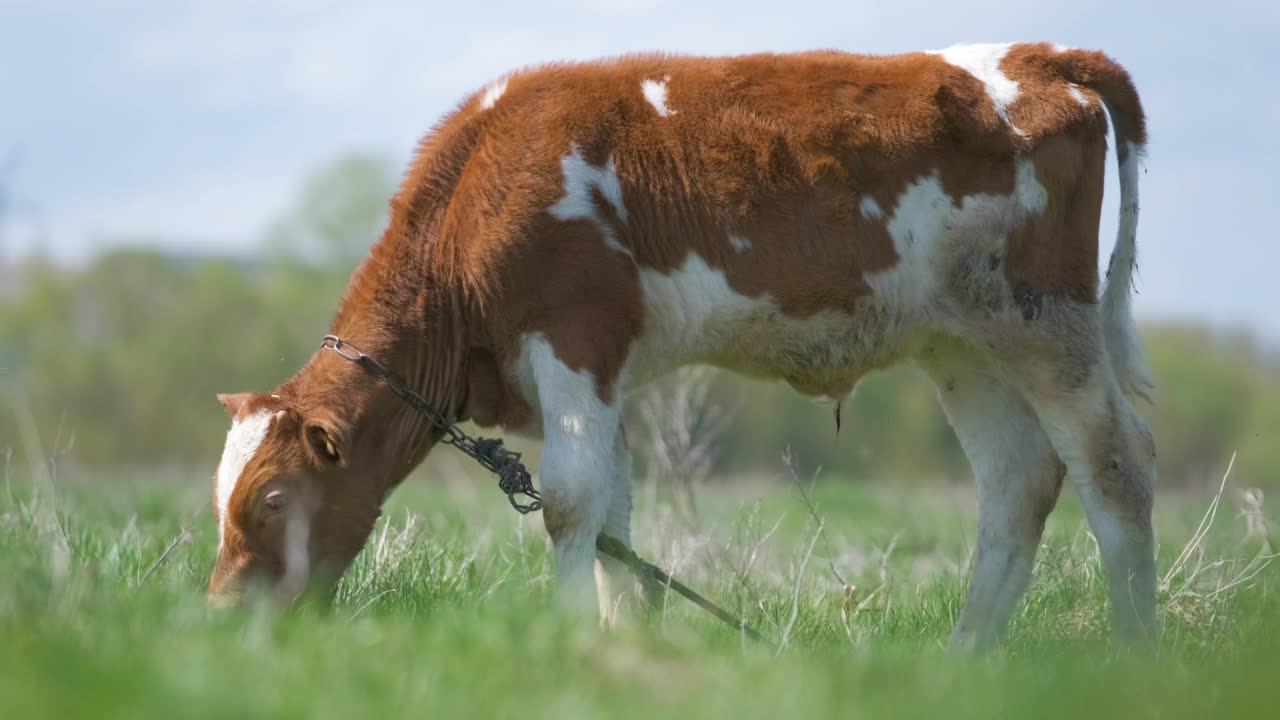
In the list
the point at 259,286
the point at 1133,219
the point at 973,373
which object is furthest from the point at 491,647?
the point at 259,286

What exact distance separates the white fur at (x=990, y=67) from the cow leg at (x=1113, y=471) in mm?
1175

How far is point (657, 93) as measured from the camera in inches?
219

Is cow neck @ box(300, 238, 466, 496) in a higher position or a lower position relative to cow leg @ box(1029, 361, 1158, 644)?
higher

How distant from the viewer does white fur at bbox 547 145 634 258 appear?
5293 mm

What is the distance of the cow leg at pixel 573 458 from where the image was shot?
5.14 meters

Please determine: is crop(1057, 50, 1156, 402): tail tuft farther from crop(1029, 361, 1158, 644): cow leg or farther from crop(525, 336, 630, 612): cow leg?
crop(525, 336, 630, 612): cow leg

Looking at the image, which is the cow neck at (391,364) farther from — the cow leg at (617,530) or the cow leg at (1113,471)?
the cow leg at (1113,471)

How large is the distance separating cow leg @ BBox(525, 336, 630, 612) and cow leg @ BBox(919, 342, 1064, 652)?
5.63ft

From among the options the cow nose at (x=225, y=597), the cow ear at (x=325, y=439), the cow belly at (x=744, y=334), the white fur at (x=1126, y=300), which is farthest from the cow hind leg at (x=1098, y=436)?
the cow nose at (x=225, y=597)

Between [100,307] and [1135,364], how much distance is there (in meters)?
46.4

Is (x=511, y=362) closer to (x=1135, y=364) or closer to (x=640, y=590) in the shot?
(x=640, y=590)

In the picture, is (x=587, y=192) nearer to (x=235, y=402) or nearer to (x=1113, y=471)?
(x=235, y=402)

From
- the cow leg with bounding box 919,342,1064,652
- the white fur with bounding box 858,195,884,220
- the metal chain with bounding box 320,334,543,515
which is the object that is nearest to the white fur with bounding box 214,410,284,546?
the metal chain with bounding box 320,334,543,515

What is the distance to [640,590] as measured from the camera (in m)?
5.73
